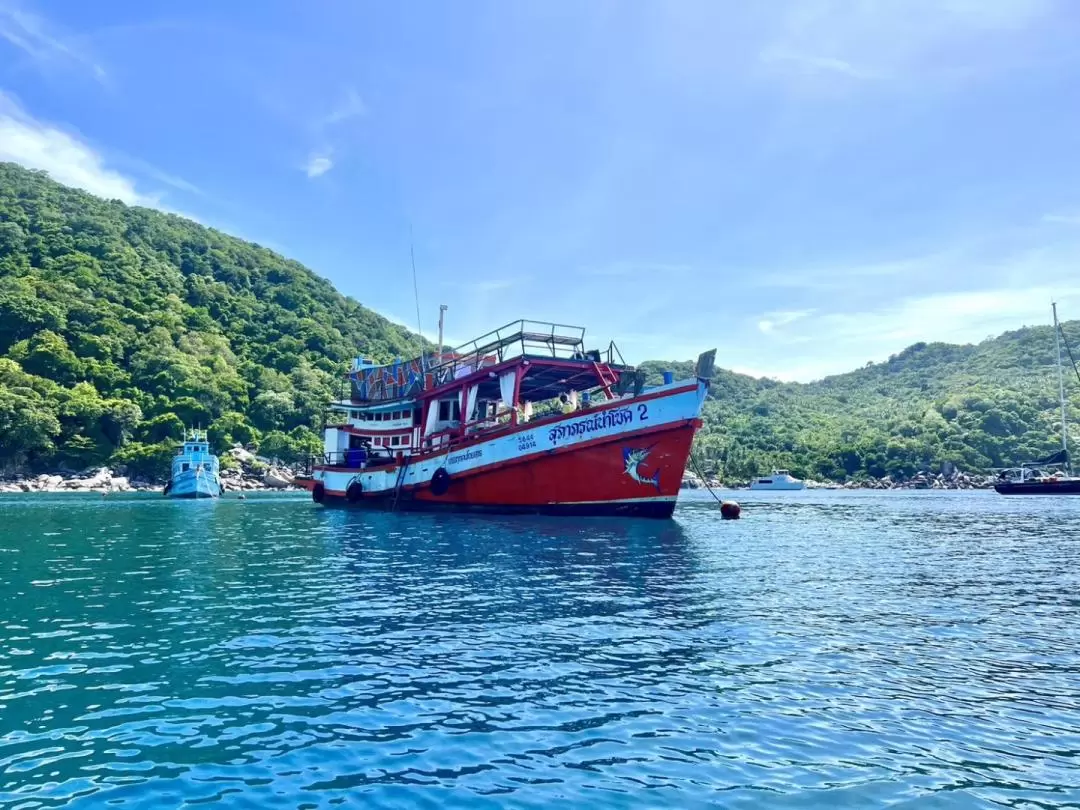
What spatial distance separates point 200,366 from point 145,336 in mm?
10170

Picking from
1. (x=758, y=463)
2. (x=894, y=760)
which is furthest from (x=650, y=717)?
(x=758, y=463)

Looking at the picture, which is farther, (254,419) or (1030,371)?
(1030,371)

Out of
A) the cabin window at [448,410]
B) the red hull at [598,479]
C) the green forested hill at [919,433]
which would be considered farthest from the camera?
the green forested hill at [919,433]

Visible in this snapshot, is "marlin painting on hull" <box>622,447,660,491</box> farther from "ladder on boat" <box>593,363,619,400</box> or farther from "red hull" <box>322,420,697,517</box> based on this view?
"ladder on boat" <box>593,363,619,400</box>

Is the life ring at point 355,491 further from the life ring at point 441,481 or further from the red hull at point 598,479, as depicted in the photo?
the red hull at point 598,479

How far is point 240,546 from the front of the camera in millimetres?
21547

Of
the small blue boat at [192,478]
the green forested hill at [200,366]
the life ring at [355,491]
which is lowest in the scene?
the life ring at [355,491]

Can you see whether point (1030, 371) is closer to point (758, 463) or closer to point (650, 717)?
point (758, 463)

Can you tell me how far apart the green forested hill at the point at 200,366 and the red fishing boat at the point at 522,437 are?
57958 mm

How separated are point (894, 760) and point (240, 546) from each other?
66.9ft

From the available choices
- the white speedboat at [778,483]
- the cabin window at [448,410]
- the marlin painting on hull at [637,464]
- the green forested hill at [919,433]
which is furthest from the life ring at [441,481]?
the green forested hill at [919,433]

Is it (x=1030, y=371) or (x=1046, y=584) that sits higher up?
(x=1030, y=371)

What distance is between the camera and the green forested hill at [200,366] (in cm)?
8298

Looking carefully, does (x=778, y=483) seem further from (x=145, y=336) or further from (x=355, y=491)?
(x=145, y=336)
